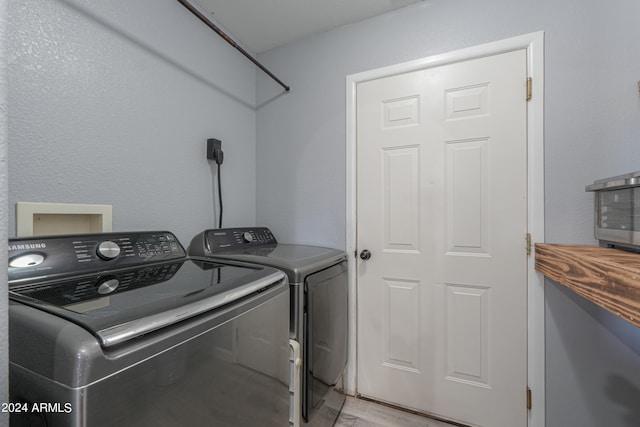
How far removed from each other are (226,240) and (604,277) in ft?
5.15

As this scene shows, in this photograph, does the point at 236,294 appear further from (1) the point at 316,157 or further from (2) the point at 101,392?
(1) the point at 316,157

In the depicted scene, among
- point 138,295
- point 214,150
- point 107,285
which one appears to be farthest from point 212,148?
point 138,295

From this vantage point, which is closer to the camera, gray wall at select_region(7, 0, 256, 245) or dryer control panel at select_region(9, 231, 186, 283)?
dryer control panel at select_region(9, 231, 186, 283)

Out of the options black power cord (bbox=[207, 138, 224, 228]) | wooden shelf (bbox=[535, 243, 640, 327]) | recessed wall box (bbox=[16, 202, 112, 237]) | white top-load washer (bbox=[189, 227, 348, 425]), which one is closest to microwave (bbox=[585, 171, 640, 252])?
wooden shelf (bbox=[535, 243, 640, 327])

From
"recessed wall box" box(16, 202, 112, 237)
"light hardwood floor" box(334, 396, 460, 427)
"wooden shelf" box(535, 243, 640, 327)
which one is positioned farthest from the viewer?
"light hardwood floor" box(334, 396, 460, 427)

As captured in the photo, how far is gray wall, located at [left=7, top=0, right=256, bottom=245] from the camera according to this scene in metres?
0.96

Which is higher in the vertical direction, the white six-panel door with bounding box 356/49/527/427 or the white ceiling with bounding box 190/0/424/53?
the white ceiling with bounding box 190/0/424/53

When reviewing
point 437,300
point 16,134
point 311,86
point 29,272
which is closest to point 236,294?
point 29,272

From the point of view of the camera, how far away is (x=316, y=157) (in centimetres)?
192

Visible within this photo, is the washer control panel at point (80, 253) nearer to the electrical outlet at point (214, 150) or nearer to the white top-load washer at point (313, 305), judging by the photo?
the white top-load washer at point (313, 305)

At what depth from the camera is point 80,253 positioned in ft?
2.96

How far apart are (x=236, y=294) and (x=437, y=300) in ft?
4.22

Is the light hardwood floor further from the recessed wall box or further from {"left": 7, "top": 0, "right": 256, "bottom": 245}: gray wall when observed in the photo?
the recessed wall box

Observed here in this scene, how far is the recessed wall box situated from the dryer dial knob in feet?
0.73
